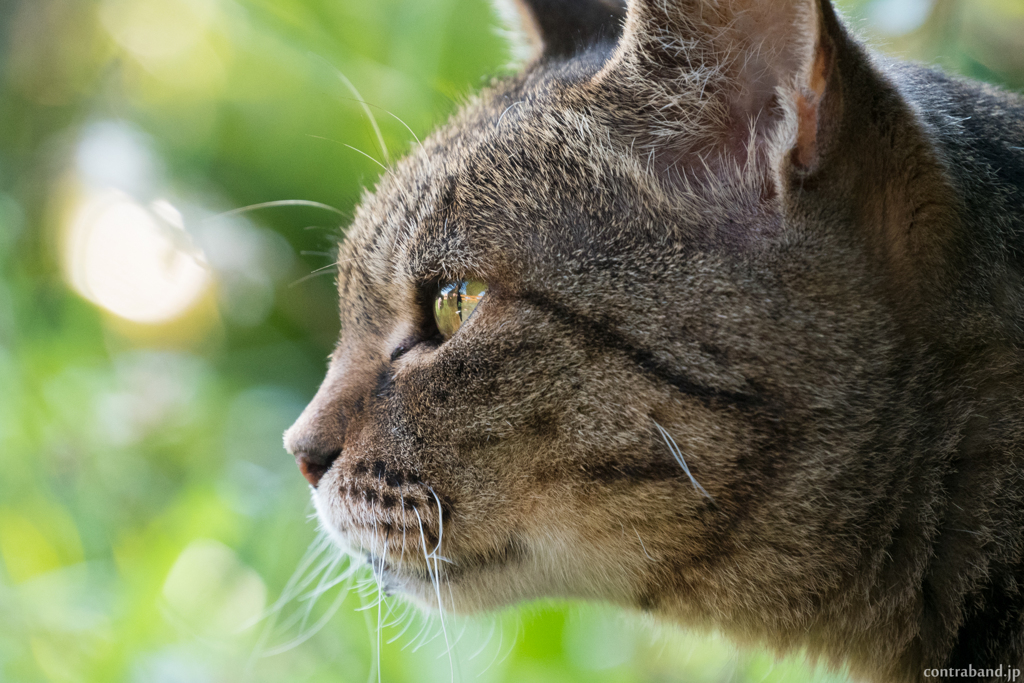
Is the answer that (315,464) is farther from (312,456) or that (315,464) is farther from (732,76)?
(732,76)

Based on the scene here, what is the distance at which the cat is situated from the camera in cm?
66

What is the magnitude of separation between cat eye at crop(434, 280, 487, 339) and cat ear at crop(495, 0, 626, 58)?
0.46 m

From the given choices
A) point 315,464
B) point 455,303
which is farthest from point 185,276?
point 455,303

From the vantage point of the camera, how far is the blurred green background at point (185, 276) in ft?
4.51

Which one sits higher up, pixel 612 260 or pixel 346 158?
pixel 346 158

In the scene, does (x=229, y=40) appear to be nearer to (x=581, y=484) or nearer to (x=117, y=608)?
(x=117, y=608)

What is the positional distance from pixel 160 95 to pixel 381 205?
0.93m

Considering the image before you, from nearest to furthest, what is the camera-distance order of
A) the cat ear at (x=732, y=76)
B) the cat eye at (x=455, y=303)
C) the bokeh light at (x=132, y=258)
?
the cat ear at (x=732, y=76)
the cat eye at (x=455, y=303)
the bokeh light at (x=132, y=258)

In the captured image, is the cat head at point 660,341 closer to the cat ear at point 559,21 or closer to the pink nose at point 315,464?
the pink nose at point 315,464

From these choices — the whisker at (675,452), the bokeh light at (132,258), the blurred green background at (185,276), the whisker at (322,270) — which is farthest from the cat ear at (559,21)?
the bokeh light at (132,258)

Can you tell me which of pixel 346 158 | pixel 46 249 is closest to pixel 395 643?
pixel 346 158

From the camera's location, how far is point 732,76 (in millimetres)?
699

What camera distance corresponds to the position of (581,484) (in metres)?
0.71

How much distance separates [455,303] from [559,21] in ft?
1.77
